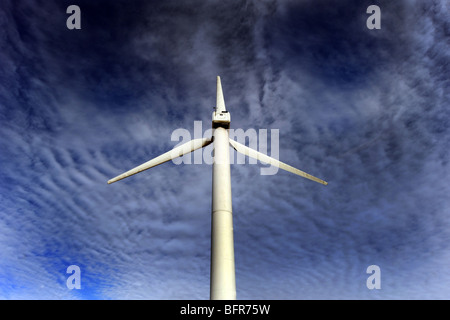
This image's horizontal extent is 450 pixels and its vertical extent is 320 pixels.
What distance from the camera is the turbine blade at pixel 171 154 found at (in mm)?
33531

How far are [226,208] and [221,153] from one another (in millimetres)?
6467

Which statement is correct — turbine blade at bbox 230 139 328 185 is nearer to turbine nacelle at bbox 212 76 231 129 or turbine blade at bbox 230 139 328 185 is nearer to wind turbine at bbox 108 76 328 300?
wind turbine at bbox 108 76 328 300

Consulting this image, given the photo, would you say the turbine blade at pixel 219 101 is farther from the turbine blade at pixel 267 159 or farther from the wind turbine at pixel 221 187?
the turbine blade at pixel 267 159

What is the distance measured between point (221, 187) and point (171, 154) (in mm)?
10068

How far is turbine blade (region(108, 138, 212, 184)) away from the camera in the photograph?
33531mm

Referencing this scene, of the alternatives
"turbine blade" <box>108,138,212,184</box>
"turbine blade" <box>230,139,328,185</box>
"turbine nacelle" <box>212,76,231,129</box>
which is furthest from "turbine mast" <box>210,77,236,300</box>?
"turbine blade" <box>230,139,328,185</box>

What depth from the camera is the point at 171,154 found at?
34.4 metres

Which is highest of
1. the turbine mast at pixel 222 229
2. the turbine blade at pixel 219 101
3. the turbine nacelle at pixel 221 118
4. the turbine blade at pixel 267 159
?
the turbine blade at pixel 219 101

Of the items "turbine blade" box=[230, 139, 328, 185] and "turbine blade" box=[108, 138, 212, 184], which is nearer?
"turbine blade" box=[108, 138, 212, 184]

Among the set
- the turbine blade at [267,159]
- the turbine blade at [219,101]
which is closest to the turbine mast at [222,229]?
the turbine blade at [267,159]
